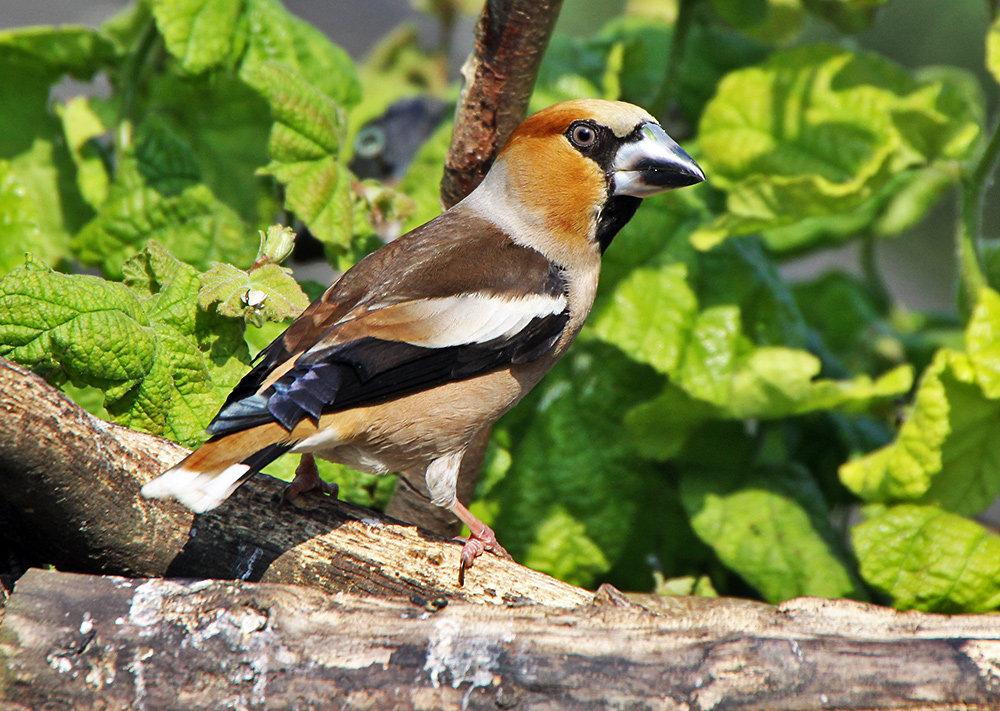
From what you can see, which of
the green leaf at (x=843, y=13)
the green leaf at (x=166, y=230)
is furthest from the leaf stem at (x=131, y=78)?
the green leaf at (x=843, y=13)

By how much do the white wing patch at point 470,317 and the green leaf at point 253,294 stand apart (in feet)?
0.94

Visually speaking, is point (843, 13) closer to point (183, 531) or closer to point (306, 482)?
point (306, 482)

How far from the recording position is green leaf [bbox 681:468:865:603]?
8.68 ft

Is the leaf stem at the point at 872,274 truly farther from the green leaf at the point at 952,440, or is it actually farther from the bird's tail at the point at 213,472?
the bird's tail at the point at 213,472

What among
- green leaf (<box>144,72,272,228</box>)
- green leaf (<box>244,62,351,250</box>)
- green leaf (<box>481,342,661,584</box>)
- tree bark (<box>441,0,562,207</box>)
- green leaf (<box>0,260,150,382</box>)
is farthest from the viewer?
green leaf (<box>144,72,272,228</box>)

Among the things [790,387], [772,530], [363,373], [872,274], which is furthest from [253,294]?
[872,274]

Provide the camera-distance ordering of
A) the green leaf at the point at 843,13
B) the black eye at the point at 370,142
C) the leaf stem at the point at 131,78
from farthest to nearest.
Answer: the black eye at the point at 370,142, the green leaf at the point at 843,13, the leaf stem at the point at 131,78

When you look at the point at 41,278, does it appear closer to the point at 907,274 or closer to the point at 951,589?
the point at 951,589

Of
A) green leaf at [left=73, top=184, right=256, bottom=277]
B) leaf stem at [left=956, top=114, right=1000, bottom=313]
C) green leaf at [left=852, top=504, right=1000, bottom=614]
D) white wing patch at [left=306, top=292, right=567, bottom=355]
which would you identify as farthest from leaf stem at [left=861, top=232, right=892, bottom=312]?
green leaf at [left=73, top=184, right=256, bottom=277]

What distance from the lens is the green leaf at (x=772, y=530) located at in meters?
2.64

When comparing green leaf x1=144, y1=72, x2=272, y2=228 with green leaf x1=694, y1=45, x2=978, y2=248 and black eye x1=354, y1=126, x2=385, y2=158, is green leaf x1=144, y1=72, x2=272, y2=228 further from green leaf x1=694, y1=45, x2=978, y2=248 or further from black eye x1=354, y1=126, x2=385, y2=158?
green leaf x1=694, y1=45, x2=978, y2=248

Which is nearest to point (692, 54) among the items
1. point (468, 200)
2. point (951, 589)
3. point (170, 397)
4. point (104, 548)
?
point (468, 200)

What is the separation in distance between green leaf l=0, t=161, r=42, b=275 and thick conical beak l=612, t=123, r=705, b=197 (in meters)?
1.52

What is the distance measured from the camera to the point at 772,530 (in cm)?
272
